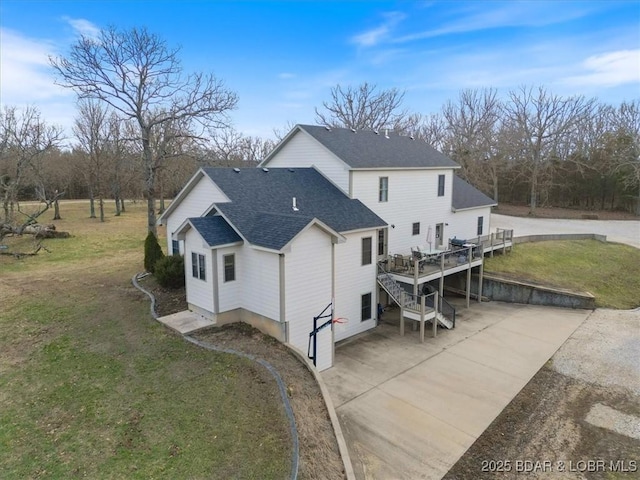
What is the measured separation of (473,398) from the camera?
1188cm

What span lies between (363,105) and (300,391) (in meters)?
42.6

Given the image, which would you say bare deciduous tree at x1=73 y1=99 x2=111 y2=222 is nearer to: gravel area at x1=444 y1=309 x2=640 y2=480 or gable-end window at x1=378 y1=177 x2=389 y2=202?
gable-end window at x1=378 y1=177 x2=389 y2=202

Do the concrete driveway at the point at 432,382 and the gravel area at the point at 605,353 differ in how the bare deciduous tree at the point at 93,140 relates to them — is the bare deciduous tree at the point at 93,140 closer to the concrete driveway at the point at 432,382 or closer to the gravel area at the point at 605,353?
the concrete driveway at the point at 432,382

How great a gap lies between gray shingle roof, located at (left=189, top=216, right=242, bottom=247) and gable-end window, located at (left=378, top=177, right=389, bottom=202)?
8329mm

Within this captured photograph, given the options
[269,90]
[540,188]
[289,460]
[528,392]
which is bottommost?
[528,392]

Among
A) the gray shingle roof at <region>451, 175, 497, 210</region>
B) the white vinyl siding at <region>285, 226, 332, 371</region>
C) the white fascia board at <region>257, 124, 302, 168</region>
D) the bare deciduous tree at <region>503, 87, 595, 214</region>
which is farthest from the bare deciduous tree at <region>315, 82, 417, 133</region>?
the white vinyl siding at <region>285, 226, 332, 371</region>

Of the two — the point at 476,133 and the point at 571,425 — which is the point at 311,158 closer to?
the point at 571,425

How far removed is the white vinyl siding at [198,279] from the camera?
1341cm

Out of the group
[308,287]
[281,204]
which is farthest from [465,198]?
[308,287]

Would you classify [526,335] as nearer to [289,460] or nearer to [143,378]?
[289,460]

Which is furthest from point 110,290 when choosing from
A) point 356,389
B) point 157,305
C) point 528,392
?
point 528,392

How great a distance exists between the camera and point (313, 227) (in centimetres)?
1330

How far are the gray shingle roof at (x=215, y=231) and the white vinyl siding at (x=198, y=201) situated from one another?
6.54ft

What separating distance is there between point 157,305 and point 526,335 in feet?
49.7
